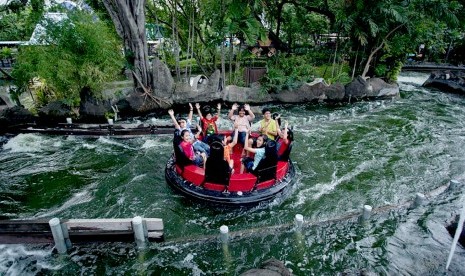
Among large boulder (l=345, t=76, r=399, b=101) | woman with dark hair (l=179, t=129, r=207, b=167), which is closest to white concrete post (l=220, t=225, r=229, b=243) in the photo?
woman with dark hair (l=179, t=129, r=207, b=167)

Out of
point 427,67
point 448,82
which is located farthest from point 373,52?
point 427,67

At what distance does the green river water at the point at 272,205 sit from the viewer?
4.87 m

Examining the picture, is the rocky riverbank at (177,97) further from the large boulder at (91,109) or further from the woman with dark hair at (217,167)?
the woman with dark hair at (217,167)

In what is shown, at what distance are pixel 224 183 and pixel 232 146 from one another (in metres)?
0.89

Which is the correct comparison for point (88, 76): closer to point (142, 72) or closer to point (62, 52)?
point (62, 52)

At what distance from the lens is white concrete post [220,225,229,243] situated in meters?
4.77

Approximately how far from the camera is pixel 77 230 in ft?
16.0

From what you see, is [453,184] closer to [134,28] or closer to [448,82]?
[134,28]

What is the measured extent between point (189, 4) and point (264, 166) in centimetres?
922

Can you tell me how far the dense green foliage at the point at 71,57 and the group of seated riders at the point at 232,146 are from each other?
16.3ft

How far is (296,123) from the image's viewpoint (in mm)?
10805

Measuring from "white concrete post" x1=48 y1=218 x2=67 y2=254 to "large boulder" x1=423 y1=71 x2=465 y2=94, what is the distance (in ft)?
55.9

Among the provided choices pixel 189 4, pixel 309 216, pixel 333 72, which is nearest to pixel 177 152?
pixel 309 216

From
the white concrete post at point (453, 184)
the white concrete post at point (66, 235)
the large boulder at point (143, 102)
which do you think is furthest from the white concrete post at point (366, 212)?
the large boulder at point (143, 102)
